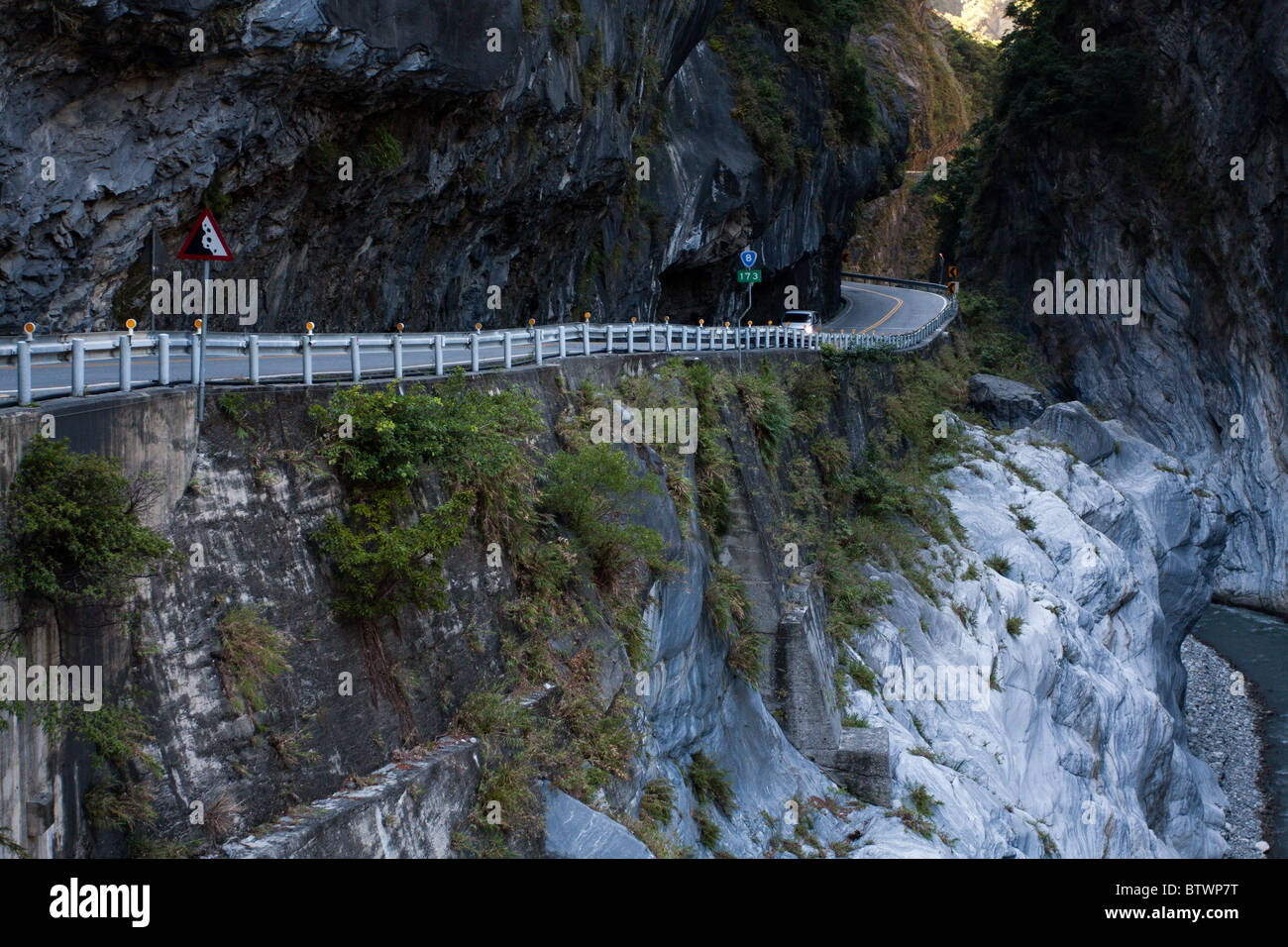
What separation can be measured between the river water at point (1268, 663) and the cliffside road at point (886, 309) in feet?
61.2

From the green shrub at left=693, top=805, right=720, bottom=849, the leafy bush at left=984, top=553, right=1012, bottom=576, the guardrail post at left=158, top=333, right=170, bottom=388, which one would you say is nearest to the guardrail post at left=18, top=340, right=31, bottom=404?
the guardrail post at left=158, top=333, right=170, bottom=388

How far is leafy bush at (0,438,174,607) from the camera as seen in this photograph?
6852 millimetres

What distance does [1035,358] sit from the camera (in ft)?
178

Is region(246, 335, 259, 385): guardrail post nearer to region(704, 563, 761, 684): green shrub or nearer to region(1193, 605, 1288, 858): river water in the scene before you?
region(704, 563, 761, 684): green shrub

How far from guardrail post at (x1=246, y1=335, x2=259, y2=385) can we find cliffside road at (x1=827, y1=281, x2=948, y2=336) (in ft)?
127

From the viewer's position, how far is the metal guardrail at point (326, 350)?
8.44m

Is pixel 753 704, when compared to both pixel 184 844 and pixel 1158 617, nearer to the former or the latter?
pixel 184 844

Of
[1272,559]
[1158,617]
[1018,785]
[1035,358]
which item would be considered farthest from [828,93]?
[1018,785]

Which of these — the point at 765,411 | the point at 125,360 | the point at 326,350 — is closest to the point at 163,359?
the point at 125,360

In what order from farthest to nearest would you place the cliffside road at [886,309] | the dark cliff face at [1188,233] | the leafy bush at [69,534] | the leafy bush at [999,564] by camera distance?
the cliffside road at [886,309] < the dark cliff face at [1188,233] < the leafy bush at [999,564] < the leafy bush at [69,534]

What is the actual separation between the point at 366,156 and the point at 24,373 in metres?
13.8

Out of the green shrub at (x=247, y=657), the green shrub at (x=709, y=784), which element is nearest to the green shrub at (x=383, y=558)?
the green shrub at (x=247, y=657)

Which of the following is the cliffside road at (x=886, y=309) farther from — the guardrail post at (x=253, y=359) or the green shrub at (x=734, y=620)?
the guardrail post at (x=253, y=359)

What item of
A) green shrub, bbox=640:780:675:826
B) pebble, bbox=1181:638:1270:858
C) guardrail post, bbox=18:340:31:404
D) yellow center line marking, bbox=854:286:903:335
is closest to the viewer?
guardrail post, bbox=18:340:31:404
